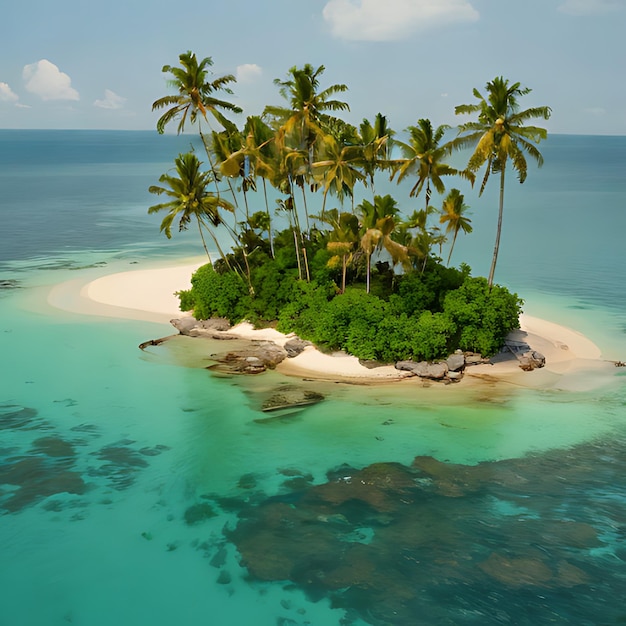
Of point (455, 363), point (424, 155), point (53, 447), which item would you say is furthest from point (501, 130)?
point (53, 447)

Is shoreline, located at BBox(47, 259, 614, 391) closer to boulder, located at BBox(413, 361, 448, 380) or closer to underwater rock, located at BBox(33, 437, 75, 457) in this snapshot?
boulder, located at BBox(413, 361, 448, 380)

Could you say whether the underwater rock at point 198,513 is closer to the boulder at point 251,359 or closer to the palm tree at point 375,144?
the boulder at point 251,359

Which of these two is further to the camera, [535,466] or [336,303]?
[336,303]

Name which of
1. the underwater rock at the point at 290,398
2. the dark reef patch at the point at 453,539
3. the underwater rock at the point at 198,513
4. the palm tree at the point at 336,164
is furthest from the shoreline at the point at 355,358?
the underwater rock at the point at 198,513

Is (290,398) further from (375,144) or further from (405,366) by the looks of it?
(375,144)

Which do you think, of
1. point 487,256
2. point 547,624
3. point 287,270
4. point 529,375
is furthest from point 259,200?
point 547,624

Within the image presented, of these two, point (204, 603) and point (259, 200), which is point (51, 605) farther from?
point (259, 200)

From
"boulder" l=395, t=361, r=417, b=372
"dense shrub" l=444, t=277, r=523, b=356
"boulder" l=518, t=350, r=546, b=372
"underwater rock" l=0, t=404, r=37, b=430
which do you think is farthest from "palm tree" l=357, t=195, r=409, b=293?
"underwater rock" l=0, t=404, r=37, b=430
